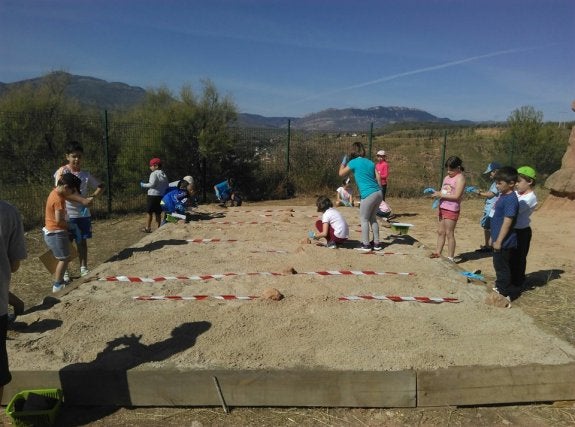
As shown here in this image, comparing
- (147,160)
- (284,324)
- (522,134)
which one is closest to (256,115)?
(522,134)

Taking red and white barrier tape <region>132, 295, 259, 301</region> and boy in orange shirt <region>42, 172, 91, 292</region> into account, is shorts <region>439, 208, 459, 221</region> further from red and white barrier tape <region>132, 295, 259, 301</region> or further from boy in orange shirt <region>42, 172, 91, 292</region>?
boy in orange shirt <region>42, 172, 91, 292</region>

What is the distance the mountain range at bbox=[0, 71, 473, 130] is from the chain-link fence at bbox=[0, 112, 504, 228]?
88 centimetres

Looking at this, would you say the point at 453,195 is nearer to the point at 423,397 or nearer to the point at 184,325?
the point at 423,397

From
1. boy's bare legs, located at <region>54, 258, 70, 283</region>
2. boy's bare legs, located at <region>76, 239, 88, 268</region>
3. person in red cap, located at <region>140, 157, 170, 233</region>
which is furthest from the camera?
person in red cap, located at <region>140, 157, 170, 233</region>

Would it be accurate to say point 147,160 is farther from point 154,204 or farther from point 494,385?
point 494,385

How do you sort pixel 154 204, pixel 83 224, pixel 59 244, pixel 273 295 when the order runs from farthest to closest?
pixel 154 204, pixel 83 224, pixel 59 244, pixel 273 295

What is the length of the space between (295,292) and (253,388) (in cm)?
172

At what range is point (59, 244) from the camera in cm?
501

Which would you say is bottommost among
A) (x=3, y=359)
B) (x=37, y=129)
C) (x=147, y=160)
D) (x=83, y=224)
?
(x=3, y=359)

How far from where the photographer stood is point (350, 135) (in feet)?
61.8

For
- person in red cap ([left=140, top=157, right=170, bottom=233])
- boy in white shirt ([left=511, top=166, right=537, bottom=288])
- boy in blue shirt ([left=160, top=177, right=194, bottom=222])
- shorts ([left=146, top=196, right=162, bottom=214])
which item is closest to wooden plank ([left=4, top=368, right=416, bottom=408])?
boy in white shirt ([left=511, top=166, right=537, bottom=288])

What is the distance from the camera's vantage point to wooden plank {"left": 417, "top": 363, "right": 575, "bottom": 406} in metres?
3.25

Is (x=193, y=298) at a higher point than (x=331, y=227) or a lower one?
lower

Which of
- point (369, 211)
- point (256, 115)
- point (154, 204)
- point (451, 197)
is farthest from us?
point (256, 115)
